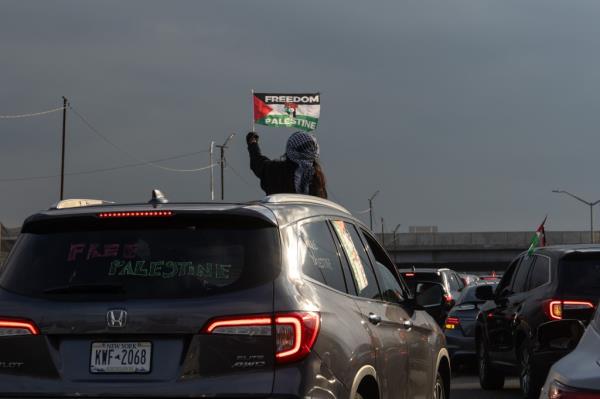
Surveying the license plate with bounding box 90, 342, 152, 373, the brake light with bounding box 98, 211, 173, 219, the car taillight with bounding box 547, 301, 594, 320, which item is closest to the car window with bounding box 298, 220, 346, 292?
the brake light with bounding box 98, 211, 173, 219

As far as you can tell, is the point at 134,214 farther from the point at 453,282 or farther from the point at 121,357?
the point at 453,282

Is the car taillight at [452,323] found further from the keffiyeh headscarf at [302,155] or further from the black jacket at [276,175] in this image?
the keffiyeh headscarf at [302,155]

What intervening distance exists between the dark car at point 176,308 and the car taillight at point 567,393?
4.71 ft

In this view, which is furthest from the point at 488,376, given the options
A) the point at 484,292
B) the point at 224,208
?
the point at 224,208

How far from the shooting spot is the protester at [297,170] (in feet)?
31.2

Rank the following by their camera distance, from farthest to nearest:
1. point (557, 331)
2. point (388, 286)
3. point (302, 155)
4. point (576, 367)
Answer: point (302, 155) → point (388, 286) → point (557, 331) → point (576, 367)

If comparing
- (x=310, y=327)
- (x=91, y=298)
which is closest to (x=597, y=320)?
(x=310, y=327)

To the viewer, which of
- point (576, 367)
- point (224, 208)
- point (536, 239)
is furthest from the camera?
point (536, 239)

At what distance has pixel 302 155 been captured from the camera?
9492mm

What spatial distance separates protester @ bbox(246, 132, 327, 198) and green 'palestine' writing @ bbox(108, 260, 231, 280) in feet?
13.4

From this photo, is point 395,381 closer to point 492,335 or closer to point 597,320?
point 597,320

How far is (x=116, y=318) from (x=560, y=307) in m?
7.00

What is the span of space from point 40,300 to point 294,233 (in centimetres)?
129

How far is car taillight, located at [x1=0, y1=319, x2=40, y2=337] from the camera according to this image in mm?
5492
